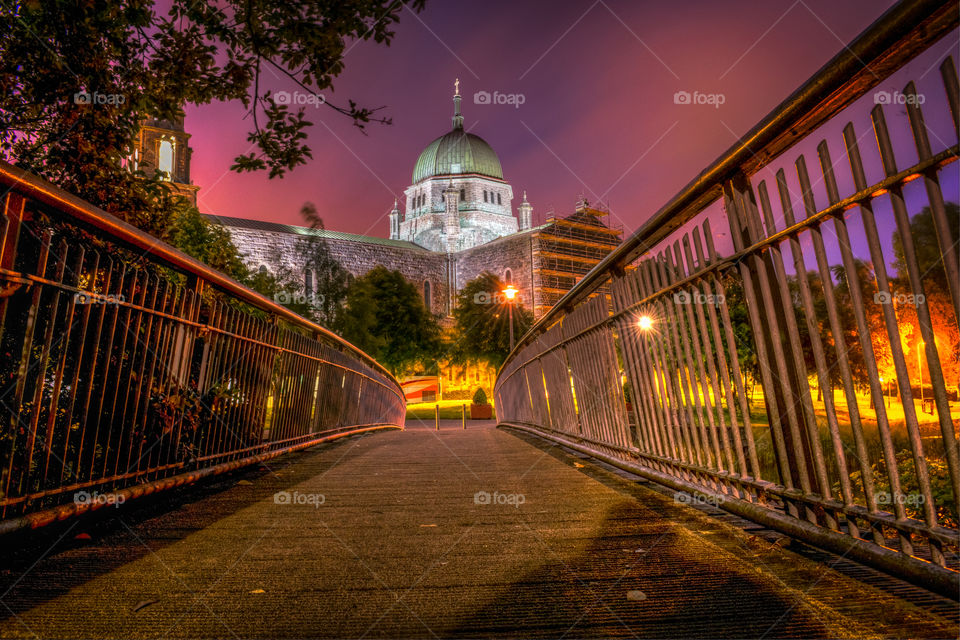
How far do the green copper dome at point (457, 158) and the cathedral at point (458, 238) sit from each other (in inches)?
4.3

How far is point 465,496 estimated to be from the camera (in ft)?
10.9

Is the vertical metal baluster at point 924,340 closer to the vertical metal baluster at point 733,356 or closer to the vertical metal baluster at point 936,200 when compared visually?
the vertical metal baluster at point 936,200

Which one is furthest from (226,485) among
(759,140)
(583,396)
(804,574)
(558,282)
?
(558,282)

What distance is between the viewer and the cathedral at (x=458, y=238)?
155ft

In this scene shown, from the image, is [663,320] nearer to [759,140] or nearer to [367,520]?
[759,140]

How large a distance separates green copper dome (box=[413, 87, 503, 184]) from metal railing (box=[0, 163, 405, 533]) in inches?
2321

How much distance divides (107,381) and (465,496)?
6.44 feet

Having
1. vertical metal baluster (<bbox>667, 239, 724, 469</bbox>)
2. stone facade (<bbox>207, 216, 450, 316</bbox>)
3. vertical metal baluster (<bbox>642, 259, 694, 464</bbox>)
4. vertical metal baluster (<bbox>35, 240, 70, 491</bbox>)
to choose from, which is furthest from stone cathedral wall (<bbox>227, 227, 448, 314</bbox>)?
vertical metal baluster (<bbox>667, 239, 724, 469</bbox>)

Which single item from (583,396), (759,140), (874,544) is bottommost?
(874,544)

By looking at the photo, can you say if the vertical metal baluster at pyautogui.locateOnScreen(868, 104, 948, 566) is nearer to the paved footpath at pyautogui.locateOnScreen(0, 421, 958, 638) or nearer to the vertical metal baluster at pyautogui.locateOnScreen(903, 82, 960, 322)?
the vertical metal baluster at pyautogui.locateOnScreen(903, 82, 960, 322)

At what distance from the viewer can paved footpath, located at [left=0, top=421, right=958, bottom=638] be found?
154cm

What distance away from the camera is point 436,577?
1939mm

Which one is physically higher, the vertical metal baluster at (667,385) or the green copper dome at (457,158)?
the green copper dome at (457,158)

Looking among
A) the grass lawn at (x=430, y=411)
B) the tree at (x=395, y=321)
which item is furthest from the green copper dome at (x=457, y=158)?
the grass lawn at (x=430, y=411)
